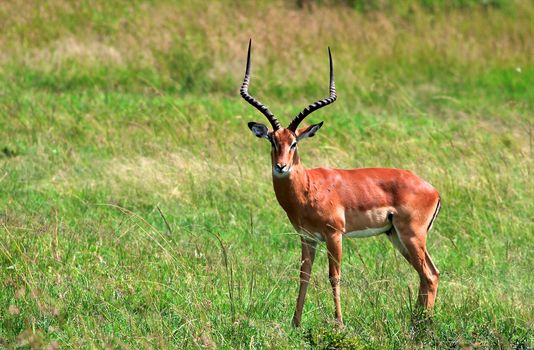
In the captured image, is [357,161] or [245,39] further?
[245,39]

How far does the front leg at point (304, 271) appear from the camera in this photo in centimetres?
664

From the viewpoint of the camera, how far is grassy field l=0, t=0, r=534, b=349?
6.44m

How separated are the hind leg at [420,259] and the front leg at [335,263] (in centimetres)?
48

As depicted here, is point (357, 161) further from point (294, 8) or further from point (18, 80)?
point (294, 8)

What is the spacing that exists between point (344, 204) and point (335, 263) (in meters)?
0.49

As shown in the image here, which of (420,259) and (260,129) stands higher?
(260,129)

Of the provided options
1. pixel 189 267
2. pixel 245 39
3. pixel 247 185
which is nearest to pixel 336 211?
pixel 189 267

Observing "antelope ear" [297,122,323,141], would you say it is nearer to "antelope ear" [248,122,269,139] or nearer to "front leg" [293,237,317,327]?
"antelope ear" [248,122,269,139]

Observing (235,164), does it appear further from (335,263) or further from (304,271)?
(335,263)

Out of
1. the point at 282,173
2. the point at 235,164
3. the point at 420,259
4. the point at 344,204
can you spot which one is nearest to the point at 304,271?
the point at 344,204

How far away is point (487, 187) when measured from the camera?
9.66 meters

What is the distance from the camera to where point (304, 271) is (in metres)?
7.01

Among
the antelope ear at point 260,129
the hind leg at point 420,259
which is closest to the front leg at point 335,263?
the hind leg at point 420,259

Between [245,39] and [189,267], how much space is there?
9.41 meters
